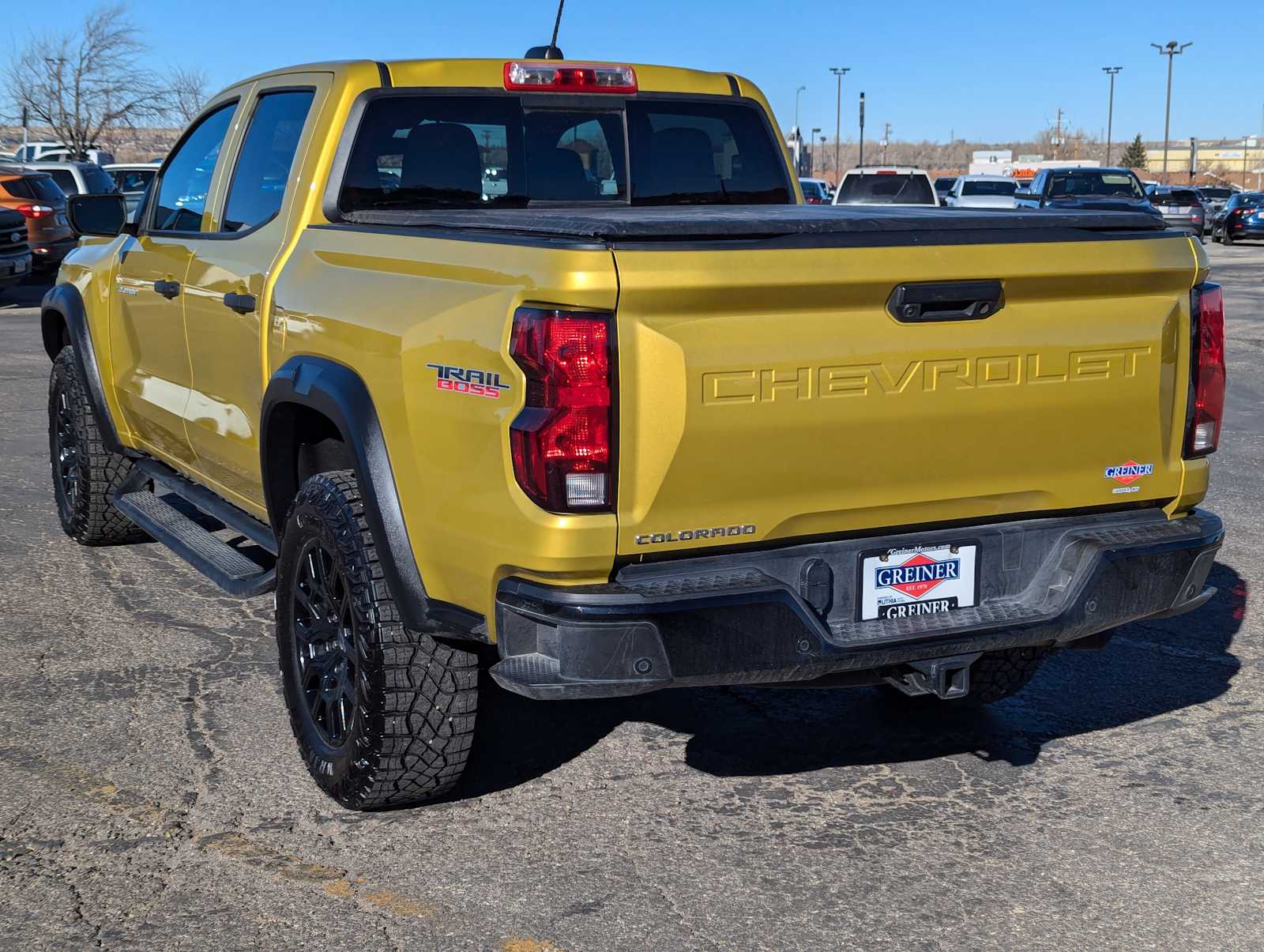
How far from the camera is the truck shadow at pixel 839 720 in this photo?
14.3 feet

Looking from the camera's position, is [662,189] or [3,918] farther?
[662,189]

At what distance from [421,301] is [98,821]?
1628 mm

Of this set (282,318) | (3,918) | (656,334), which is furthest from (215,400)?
(656,334)

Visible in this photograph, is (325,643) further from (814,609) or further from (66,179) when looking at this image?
(66,179)

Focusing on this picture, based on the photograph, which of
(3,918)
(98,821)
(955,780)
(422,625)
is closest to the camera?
(3,918)

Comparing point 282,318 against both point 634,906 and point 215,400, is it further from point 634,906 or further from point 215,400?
point 634,906

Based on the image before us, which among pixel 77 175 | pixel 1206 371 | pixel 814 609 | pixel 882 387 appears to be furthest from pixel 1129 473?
pixel 77 175

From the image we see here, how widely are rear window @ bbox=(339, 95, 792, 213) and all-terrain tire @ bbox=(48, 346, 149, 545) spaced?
2372 mm

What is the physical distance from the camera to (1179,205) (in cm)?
3738

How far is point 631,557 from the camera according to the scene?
125 inches

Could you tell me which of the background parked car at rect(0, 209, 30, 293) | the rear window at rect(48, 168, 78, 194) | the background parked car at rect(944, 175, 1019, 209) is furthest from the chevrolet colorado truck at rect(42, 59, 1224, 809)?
the background parked car at rect(944, 175, 1019, 209)

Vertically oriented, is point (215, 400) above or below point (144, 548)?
above

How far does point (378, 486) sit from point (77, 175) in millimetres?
24007

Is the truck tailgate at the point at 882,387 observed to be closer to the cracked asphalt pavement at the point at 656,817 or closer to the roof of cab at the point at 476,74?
the cracked asphalt pavement at the point at 656,817
